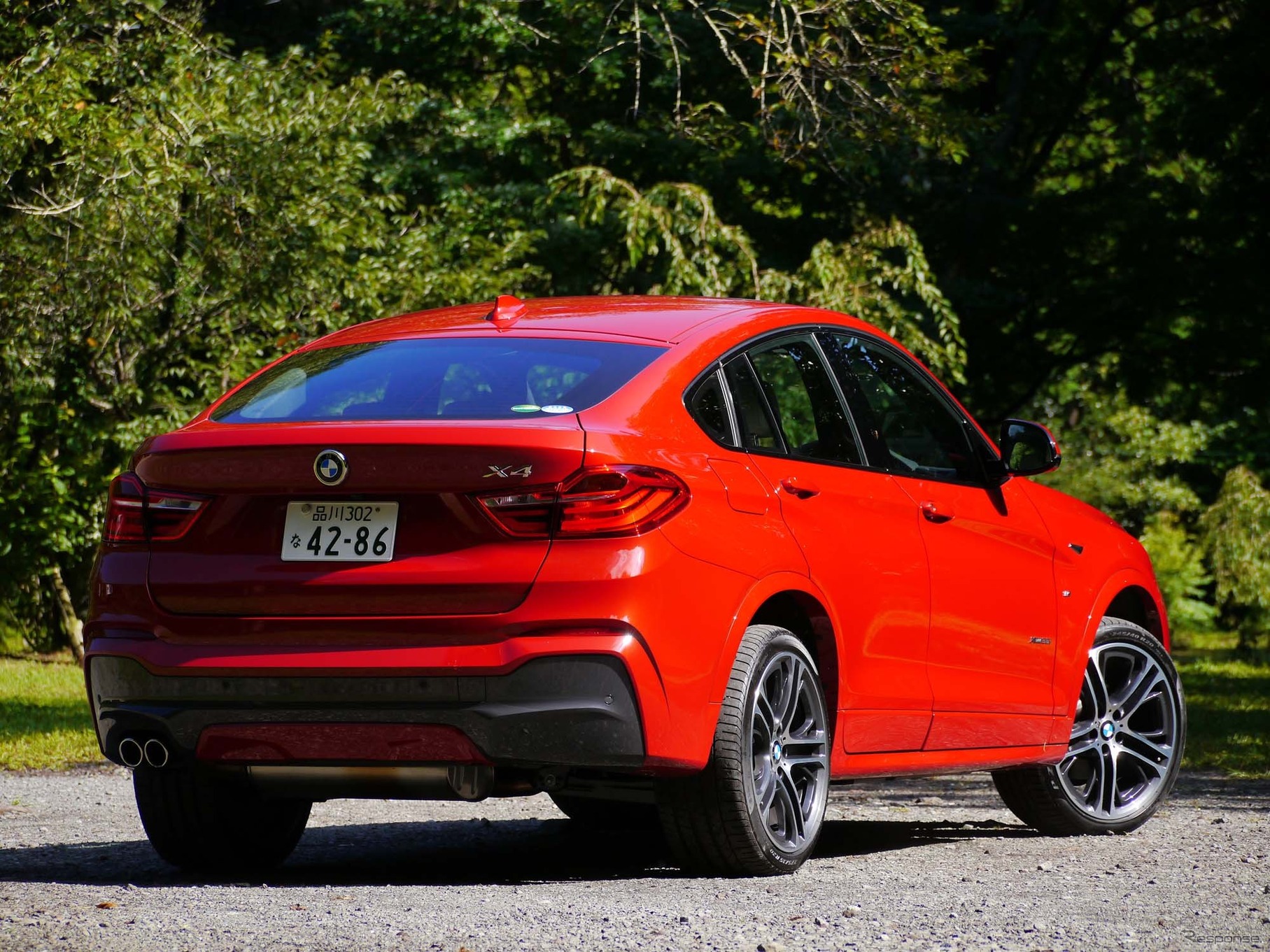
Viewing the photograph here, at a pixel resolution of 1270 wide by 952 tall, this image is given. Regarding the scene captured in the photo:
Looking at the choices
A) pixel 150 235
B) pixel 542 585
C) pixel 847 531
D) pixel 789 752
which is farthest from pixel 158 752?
pixel 150 235

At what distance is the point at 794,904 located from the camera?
486cm

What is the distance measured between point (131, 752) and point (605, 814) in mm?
2475

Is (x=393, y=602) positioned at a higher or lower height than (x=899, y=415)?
lower

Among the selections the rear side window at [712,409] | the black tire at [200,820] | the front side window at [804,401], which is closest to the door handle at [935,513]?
the front side window at [804,401]

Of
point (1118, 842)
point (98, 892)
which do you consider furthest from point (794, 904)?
point (1118, 842)

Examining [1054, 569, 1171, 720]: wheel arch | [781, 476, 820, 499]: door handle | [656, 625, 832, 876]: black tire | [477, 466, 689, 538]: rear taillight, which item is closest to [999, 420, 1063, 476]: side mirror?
[1054, 569, 1171, 720]: wheel arch

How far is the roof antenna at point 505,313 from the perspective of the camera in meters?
5.67

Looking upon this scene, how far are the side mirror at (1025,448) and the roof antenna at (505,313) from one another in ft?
6.04

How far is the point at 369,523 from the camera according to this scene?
484 centimetres

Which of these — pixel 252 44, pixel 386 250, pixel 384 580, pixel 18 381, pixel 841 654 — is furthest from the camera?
pixel 252 44

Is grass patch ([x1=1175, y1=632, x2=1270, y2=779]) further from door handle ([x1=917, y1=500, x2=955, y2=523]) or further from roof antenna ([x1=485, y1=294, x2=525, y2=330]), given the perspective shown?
roof antenna ([x1=485, y1=294, x2=525, y2=330])

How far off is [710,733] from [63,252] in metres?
10.5

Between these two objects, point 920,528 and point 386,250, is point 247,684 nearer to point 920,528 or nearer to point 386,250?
point 920,528

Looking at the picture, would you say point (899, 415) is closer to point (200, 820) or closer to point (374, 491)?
point (374, 491)
